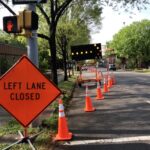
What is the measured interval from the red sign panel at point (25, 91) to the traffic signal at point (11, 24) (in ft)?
5.33


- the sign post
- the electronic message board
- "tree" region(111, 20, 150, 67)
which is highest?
"tree" region(111, 20, 150, 67)

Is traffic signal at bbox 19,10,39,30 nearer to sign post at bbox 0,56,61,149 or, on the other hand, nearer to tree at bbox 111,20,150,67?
sign post at bbox 0,56,61,149

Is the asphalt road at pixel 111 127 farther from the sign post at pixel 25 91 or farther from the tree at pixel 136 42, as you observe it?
the tree at pixel 136 42

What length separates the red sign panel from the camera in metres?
10.2

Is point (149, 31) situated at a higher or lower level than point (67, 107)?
higher

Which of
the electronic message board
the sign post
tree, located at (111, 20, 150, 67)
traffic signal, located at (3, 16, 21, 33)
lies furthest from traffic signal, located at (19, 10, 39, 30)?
tree, located at (111, 20, 150, 67)

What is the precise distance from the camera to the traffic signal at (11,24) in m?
11.6

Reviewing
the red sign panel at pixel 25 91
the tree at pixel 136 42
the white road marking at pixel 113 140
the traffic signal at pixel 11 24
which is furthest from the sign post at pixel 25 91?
the tree at pixel 136 42

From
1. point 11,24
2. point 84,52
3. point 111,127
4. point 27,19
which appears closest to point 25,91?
point 27,19

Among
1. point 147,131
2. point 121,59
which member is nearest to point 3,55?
point 147,131

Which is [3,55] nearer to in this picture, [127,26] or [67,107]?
[67,107]

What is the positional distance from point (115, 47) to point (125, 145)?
113793mm

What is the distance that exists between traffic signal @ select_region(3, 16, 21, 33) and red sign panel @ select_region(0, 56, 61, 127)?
162 cm

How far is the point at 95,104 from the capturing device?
19.3 m
